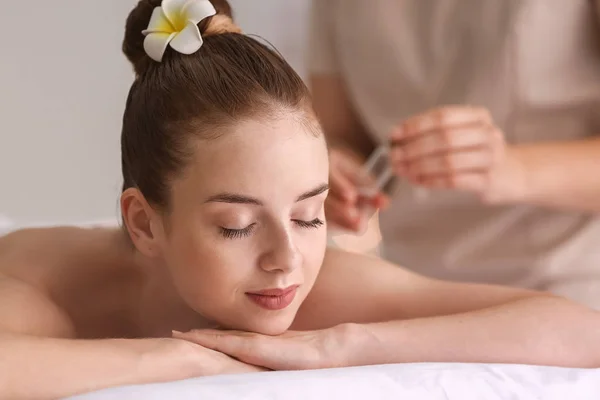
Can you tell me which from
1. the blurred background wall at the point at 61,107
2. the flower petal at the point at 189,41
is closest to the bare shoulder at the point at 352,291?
the flower petal at the point at 189,41

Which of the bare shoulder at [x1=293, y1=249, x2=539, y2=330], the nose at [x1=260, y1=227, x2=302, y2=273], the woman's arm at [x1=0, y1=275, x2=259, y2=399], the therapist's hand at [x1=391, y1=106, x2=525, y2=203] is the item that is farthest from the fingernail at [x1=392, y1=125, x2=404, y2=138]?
the woman's arm at [x1=0, y1=275, x2=259, y2=399]

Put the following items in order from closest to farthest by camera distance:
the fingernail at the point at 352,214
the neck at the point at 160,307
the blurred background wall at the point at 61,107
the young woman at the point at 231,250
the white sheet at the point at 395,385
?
the white sheet at the point at 395,385 → the young woman at the point at 231,250 → the neck at the point at 160,307 → the fingernail at the point at 352,214 → the blurred background wall at the point at 61,107

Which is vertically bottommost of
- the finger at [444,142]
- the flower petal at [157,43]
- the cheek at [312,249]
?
the cheek at [312,249]

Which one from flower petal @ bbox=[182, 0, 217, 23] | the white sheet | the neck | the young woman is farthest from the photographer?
the neck

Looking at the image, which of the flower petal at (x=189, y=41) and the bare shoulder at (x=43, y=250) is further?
the bare shoulder at (x=43, y=250)

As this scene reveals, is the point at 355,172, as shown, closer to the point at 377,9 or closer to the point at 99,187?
the point at 377,9

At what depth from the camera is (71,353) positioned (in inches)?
29.5

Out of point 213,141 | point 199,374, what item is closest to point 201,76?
point 213,141

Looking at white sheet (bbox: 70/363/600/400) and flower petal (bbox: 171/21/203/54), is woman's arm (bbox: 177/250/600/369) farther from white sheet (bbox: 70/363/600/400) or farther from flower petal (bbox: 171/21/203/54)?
flower petal (bbox: 171/21/203/54)

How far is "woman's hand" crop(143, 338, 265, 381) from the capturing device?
766mm

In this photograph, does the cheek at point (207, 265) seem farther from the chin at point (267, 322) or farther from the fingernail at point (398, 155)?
the fingernail at point (398, 155)

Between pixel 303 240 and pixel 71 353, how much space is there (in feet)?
0.87

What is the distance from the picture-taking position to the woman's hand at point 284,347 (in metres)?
0.82

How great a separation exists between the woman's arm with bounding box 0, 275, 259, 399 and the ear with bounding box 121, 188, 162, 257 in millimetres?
169
